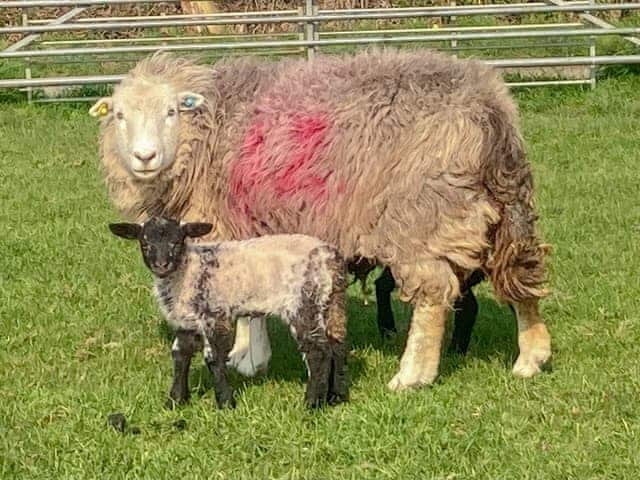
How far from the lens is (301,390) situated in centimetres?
550

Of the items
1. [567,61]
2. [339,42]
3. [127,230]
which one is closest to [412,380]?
[127,230]

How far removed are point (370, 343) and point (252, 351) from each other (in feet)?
2.76

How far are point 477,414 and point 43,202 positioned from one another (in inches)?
227

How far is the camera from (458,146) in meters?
5.42

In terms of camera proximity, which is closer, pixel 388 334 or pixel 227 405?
pixel 227 405

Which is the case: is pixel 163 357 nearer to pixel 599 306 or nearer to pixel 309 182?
pixel 309 182

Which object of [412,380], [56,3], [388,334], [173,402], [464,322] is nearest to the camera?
[173,402]

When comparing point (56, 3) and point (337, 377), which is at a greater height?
point (56, 3)

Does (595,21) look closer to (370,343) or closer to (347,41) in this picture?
(347,41)

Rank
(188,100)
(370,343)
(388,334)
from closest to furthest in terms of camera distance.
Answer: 1. (188,100)
2. (370,343)
3. (388,334)

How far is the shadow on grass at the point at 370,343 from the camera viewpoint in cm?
580

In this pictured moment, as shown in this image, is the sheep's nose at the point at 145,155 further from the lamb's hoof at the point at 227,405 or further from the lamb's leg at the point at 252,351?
the lamb's hoof at the point at 227,405

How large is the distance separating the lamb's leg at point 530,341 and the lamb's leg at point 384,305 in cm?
94

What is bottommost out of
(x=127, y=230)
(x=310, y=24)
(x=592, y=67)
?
(x=592, y=67)
